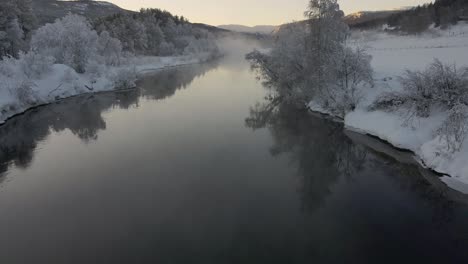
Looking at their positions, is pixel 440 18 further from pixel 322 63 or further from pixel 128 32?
pixel 128 32

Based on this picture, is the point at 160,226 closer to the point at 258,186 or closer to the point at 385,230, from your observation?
the point at 258,186

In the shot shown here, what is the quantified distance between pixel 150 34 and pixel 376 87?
95335 millimetres

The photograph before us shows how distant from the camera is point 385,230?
618 inches

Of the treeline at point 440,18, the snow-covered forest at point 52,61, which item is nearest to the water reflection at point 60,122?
the snow-covered forest at point 52,61

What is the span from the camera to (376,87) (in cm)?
3475

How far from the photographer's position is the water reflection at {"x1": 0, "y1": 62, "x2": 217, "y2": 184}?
27.5 meters

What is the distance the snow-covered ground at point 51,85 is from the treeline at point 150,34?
3842cm

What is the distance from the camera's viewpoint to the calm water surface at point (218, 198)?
14281mm

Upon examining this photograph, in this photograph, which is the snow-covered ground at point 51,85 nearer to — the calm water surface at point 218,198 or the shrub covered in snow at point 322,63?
the calm water surface at point 218,198

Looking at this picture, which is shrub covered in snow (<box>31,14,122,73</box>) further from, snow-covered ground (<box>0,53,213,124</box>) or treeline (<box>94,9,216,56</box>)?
treeline (<box>94,9,216,56</box>)

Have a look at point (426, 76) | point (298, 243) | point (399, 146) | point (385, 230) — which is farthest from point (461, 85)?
point (298, 243)

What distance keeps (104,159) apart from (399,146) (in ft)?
66.7

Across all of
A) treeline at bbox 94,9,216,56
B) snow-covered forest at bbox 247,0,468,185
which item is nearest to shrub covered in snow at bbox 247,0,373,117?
snow-covered forest at bbox 247,0,468,185

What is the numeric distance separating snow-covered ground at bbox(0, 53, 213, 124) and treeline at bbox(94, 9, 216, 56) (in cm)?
3842
